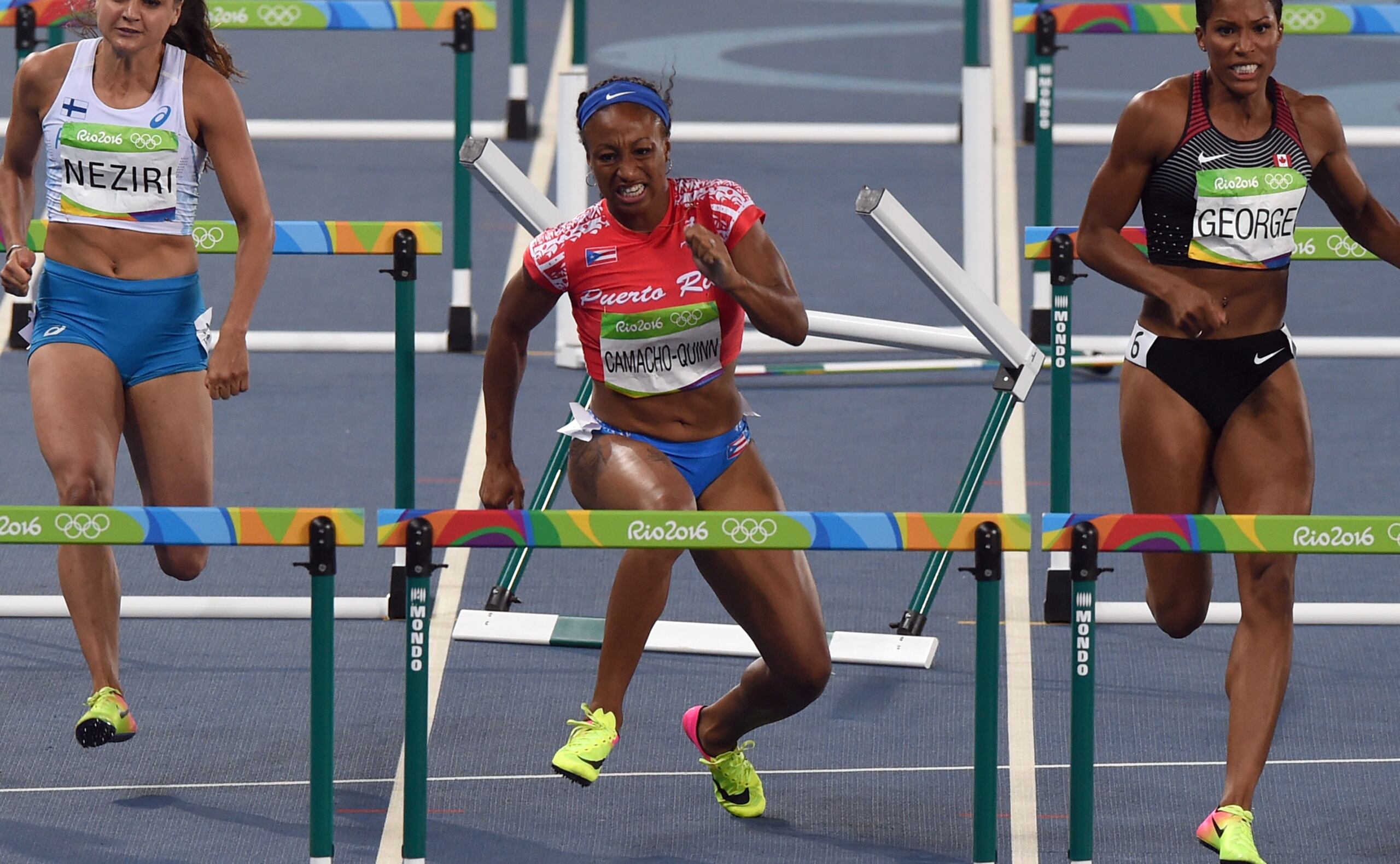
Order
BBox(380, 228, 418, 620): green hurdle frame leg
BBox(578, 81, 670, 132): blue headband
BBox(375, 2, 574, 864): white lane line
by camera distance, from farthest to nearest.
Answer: BBox(380, 228, 418, 620): green hurdle frame leg, BBox(375, 2, 574, 864): white lane line, BBox(578, 81, 670, 132): blue headband

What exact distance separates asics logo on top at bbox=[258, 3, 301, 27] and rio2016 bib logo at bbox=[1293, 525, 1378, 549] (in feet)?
15.4

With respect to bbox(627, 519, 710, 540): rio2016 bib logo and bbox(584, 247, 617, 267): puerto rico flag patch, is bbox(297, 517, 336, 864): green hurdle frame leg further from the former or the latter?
bbox(584, 247, 617, 267): puerto rico flag patch

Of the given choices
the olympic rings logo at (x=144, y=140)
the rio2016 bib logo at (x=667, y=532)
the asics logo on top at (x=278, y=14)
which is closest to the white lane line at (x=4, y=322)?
the asics logo on top at (x=278, y=14)

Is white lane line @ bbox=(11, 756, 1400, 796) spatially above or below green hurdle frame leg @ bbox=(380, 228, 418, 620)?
below

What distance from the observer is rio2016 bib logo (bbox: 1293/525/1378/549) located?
4.08 m

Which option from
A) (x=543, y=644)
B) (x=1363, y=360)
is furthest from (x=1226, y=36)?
(x=1363, y=360)

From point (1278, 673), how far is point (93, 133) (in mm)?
2756

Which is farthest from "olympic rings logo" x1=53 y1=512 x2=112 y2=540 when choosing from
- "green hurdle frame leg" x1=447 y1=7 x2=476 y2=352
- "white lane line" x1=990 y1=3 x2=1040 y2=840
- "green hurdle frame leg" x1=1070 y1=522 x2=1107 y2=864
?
"green hurdle frame leg" x1=447 y1=7 x2=476 y2=352

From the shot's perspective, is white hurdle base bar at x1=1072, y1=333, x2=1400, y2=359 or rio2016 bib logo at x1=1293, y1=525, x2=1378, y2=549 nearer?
rio2016 bib logo at x1=1293, y1=525, x2=1378, y2=549

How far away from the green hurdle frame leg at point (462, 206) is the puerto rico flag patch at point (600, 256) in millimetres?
2714

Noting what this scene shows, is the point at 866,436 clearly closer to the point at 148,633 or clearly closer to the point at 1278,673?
the point at 148,633

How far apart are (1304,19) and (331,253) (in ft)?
11.2

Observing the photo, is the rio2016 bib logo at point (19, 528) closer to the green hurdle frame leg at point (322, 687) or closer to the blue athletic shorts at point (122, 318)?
the green hurdle frame leg at point (322, 687)

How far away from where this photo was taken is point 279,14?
7.82 metres
